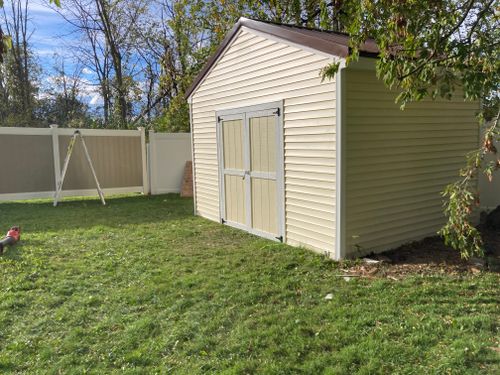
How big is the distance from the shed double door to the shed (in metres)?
0.02

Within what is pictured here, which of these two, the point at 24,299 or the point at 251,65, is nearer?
the point at 24,299

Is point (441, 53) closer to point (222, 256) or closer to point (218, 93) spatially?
point (222, 256)

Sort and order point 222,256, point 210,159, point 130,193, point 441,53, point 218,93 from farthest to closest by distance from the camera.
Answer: point 130,193 → point 210,159 → point 218,93 → point 222,256 → point 441,53

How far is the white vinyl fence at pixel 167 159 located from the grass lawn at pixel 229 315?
567cm

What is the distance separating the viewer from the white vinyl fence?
1098 cm

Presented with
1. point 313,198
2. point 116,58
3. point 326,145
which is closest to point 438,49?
point 326,145

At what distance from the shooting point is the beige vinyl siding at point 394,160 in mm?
4660

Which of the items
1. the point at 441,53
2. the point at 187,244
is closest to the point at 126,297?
the point at 187,244

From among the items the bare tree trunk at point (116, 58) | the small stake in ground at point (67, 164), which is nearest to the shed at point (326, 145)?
the small stake in ground at point (67, 164)

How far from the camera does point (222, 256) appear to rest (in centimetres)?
506

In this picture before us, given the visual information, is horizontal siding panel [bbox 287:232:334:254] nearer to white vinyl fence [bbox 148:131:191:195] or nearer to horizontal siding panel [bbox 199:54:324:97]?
horizontal siding panel [bbox 199:54:324:97]

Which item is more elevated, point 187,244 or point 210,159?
point 210,159

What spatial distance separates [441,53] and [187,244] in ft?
12.7

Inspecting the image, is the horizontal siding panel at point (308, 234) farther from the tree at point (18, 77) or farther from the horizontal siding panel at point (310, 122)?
the tree at point (18, 77)
